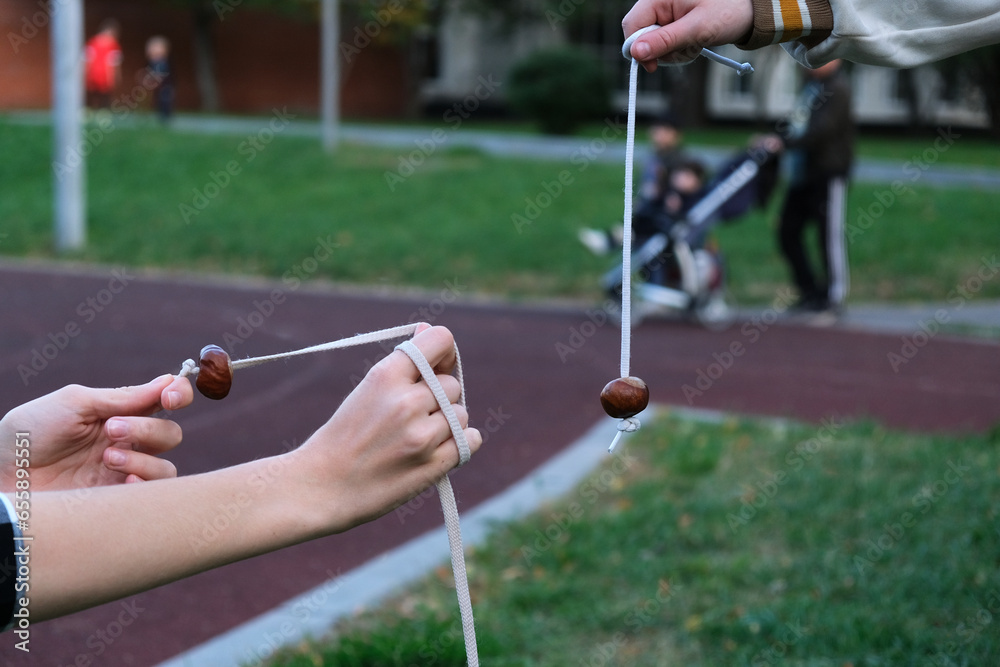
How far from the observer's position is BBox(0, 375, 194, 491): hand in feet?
5.66

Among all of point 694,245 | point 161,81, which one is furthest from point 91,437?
point 161,81

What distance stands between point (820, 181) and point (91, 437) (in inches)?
358

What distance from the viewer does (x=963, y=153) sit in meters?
21.9

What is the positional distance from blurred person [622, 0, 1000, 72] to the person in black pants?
26.4ft

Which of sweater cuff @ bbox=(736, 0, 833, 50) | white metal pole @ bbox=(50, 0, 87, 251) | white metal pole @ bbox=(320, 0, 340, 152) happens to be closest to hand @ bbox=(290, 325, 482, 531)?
sweater cuff @ bbox=(736, 0, 833, 50)

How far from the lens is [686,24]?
5.91 ft

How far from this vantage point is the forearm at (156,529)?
4.42 feet

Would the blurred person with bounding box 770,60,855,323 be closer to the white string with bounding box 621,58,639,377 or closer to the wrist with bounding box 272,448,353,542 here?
the white string with bounding box 621,58,639,377

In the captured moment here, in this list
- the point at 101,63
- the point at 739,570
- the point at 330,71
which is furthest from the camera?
the point at 101,63

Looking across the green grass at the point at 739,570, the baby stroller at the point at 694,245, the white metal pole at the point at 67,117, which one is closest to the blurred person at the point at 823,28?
the green grass at the point at 739,570

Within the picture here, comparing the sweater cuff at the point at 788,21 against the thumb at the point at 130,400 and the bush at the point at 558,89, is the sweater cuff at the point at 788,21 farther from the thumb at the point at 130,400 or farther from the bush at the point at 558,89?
the bush at the point at 558,89

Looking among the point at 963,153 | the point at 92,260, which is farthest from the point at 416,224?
the point at 963,153

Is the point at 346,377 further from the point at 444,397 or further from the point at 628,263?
the point at 444,397

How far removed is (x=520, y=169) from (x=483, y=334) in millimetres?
7272
